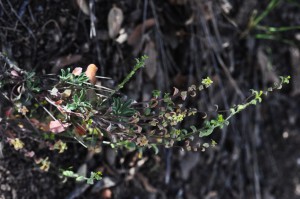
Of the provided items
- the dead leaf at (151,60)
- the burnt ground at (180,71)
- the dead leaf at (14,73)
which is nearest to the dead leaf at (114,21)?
the burnt ground at (180,71)

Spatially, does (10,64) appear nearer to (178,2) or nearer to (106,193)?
(106,193)

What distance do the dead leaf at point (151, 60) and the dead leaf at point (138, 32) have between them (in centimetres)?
4

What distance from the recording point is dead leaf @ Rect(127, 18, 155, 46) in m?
1.78

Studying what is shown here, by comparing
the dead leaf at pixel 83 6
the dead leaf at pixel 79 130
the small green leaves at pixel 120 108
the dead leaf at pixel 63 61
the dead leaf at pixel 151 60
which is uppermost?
the dead leaf at pixel 83 6

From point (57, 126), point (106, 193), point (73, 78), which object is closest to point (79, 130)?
point (57, 126)

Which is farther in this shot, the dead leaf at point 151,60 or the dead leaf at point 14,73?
the dead leaf at point 151,60

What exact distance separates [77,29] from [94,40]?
68 mm

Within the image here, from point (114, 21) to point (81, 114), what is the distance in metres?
0.58

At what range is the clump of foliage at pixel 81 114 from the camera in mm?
1271

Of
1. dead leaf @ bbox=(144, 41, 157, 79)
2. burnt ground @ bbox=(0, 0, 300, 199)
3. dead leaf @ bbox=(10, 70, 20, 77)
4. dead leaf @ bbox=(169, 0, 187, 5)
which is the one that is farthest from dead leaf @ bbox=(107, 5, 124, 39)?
dead leaf @ bbox=(10, 70, 20, 77)

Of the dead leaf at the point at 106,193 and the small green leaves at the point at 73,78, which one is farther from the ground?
the small green leaves at the point at 73,78

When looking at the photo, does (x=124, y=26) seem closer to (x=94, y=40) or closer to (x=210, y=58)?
(x=94, y=40)

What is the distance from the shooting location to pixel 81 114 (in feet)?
4.13

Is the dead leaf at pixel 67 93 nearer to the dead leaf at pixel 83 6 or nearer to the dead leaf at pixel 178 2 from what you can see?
the dead leaf at pixel 83 6
